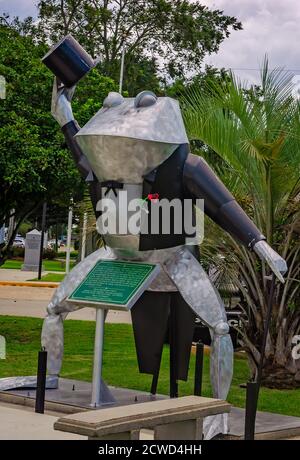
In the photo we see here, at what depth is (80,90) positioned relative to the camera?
14.5 metres

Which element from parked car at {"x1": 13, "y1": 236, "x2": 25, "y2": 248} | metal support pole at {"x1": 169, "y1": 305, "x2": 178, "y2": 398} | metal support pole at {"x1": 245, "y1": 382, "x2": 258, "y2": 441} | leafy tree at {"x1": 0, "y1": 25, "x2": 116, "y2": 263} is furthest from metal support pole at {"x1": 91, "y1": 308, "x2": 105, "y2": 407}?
parked car at {"x1": 13, "y1": 236, "x2": 25, "y2": 248}

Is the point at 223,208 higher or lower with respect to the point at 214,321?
higher

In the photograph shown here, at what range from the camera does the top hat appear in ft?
27.6

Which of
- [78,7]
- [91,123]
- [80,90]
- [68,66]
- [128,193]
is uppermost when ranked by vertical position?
[78,7]

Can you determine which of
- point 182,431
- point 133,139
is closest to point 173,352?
point 133,139

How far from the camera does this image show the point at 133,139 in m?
7.70

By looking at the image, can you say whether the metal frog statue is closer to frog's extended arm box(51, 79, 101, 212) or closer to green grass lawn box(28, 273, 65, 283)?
frog's extended arm box(51, 79, 101, 212)

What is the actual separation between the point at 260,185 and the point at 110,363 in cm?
330

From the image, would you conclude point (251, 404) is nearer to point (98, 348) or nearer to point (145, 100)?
point (98, 348)

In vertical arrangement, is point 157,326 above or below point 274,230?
below

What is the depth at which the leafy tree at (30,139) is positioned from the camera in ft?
40.7
